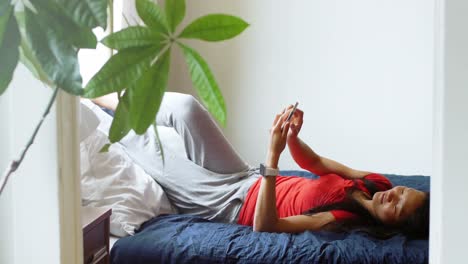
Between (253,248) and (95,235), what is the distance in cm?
46

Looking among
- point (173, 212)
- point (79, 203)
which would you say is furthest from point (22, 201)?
point (173, 212)

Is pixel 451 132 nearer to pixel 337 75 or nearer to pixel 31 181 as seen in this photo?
pixel 31 181

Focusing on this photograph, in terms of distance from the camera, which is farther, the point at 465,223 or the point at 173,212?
the point at 173,212

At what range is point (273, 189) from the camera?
5.58 feet

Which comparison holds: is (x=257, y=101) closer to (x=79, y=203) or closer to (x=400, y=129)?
(x=400, y=129)

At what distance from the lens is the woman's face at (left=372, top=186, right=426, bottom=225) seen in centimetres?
171

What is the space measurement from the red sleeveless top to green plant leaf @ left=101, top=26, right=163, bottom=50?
4.10 ft

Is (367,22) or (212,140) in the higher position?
(367,22)

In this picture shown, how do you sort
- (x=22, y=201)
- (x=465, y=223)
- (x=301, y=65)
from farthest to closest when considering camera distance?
(x=301, y=65), (x=22, y=201), (x=465, y=223)

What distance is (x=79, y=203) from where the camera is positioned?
0.98 meters

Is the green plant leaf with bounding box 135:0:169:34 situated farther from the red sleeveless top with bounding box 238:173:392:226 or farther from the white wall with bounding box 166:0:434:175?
the white wall with bounding box 166:0:434:175

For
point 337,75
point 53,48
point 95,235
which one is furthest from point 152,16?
point 337,75

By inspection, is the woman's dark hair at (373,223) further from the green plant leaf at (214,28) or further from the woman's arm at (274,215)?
the green plant leaf at (214,28)

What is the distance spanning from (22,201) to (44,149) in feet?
0.35
